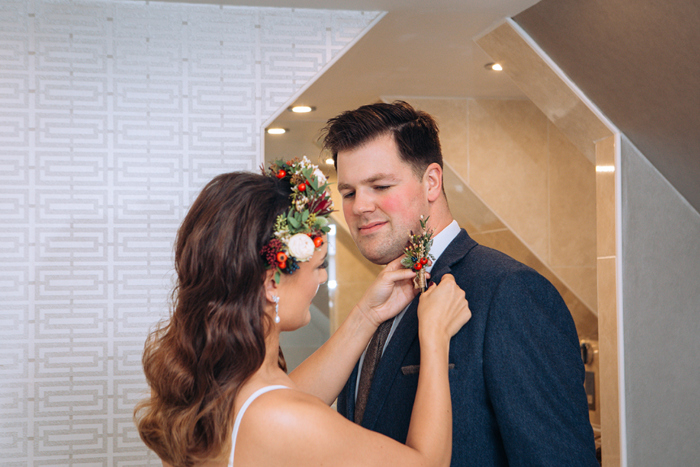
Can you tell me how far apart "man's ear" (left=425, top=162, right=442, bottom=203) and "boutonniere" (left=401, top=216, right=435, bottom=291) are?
6.2 inches

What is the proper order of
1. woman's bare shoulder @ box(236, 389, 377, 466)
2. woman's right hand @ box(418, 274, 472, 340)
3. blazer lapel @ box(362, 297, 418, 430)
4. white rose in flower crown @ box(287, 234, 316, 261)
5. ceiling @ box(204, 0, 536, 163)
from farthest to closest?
ceiling @ box(204, 0, 536, 163) → blazer lapel @ box(362, 297, 418, 430) → woman's right hand @ box(418, 274, 472, 340) → white rose in flower crown @ box(287, 234, 316, 261) → woman's bare shoulder @ box(236, 389, 377, 466)

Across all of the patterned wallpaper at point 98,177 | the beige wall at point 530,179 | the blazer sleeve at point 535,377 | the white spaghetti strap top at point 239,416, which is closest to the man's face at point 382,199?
the blazer sleeve at point 535,377

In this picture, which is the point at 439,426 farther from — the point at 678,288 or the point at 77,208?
the point at 678,288

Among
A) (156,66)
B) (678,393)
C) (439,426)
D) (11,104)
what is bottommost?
(678,393)

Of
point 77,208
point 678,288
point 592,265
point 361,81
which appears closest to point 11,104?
point 77,208

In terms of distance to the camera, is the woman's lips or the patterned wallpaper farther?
the patterned wallpaper

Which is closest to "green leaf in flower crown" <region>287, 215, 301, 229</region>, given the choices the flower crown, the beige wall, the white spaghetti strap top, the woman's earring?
the flower crown

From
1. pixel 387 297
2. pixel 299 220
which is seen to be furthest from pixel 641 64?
pixel 299 220

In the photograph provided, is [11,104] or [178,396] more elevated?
[11,104]

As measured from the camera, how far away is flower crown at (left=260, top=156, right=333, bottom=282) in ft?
3.95

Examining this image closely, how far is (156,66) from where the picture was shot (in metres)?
2.35

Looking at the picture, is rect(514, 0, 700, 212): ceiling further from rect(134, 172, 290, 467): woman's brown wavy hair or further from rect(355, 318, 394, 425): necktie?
rect(134, 172, 290, 467): woman's brown wavy hair

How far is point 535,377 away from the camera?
4.27 ft

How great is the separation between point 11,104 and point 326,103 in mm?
1872
